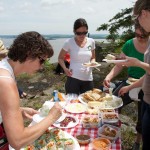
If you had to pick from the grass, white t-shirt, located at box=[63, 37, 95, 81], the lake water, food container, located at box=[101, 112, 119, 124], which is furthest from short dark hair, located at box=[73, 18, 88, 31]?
the grass

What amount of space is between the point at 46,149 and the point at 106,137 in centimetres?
58

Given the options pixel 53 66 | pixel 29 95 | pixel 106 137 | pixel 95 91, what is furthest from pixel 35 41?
pixel 53 66

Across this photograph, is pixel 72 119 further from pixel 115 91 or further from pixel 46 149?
pixel 115 91

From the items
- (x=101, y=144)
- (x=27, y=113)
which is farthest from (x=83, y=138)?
(x=27, y=113)

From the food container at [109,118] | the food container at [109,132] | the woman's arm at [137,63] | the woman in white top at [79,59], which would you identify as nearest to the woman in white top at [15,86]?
the food container at [109,132]

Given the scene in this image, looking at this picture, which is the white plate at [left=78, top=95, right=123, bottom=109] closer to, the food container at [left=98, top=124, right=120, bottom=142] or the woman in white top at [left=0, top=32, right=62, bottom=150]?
the food container at [left=98, top=124, right=120, bottom=142]

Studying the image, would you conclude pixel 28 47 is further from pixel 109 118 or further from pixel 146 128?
pixel 146 128

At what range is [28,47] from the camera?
1.89 meters

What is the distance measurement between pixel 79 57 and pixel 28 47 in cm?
211

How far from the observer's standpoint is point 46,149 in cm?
188

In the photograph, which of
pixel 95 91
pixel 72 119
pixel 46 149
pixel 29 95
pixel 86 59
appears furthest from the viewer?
pixel 29 95

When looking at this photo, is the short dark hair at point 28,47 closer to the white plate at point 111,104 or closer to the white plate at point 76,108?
the white plate at point 76,108

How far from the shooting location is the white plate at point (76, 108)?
2.77 metres

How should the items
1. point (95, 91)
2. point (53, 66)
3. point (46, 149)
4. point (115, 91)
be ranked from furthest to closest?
point (53, 66), point (115, 91), point (95, 91), point (46, 149)
